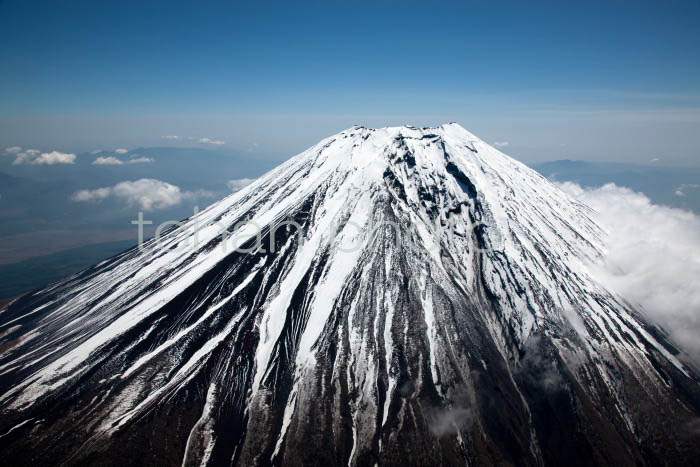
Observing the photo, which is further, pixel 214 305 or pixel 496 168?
pixel 496 168

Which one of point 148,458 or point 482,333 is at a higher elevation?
point 482,333

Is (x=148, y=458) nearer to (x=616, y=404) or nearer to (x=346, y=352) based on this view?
(x=346, y=352)

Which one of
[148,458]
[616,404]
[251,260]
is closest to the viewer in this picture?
[148,458]

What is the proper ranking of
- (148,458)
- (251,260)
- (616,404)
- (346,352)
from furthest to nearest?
(251,260) < (346,352) < (616,404) < (148,458)

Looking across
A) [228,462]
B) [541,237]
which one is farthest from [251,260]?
[541,237]

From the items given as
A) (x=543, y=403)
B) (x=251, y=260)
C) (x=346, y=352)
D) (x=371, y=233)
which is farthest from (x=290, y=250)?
(x=543, y=403)

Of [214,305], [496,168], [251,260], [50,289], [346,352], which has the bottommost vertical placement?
[50,289]
